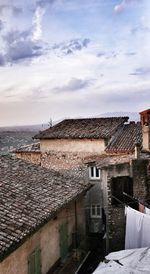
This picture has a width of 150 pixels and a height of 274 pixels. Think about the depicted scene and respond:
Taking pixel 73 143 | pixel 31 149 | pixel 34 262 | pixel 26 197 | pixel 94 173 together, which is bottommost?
pixel 34 262

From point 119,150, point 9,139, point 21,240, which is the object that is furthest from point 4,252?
point 9,139

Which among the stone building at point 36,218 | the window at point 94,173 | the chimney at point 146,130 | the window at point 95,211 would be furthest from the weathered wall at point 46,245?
the chimney at point 146,130

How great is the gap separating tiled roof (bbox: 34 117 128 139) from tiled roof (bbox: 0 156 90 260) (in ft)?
30.8

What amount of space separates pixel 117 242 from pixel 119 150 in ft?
24.7

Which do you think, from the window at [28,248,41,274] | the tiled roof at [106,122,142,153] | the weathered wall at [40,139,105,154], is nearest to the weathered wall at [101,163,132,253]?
the tiled roof at [106,122,142,153]

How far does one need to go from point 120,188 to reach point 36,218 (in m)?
7.23

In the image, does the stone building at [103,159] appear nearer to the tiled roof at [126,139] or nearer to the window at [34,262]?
the tiled roof at [126,139]

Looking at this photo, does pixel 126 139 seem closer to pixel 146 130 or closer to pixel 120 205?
pixel 146 130

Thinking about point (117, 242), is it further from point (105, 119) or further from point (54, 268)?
point (105, 119)

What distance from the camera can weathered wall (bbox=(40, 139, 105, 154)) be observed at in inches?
990

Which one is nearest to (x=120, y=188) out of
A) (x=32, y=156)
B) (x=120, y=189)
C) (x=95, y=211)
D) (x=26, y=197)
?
(x=120, y=189)

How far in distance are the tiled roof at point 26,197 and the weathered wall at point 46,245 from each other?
25.0 inches

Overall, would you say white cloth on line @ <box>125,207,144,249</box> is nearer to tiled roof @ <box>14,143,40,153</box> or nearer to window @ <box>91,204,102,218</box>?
window @ <box>91,204,102,218</box>

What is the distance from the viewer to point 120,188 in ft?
57.2
